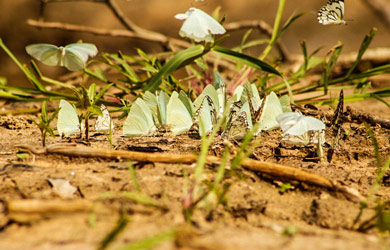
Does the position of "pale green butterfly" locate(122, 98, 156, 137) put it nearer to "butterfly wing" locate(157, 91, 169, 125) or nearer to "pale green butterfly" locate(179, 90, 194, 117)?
"butterfly wing" locate(157, 91, 169, 125)

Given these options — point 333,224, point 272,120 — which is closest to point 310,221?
point 333,224

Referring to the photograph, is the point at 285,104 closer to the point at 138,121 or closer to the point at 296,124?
the point at 296,124

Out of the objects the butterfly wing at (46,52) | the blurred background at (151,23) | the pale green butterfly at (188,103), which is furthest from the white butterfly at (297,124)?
the blurred background at (151,23)

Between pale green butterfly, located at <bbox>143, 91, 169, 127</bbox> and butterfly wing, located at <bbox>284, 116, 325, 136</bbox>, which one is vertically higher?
pale green butterfly, located at <bbox>143, 91, 169, 127</bbox>

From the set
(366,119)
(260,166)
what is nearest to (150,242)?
(260,166)

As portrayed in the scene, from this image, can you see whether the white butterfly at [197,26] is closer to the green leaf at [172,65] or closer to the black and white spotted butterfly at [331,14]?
the green leaf at [172,65]

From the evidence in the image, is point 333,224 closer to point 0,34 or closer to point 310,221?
point 310,221

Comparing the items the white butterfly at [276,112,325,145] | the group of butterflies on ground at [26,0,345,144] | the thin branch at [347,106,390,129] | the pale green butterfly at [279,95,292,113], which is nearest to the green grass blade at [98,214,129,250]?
the white butterfly at [276,112,325,145]
